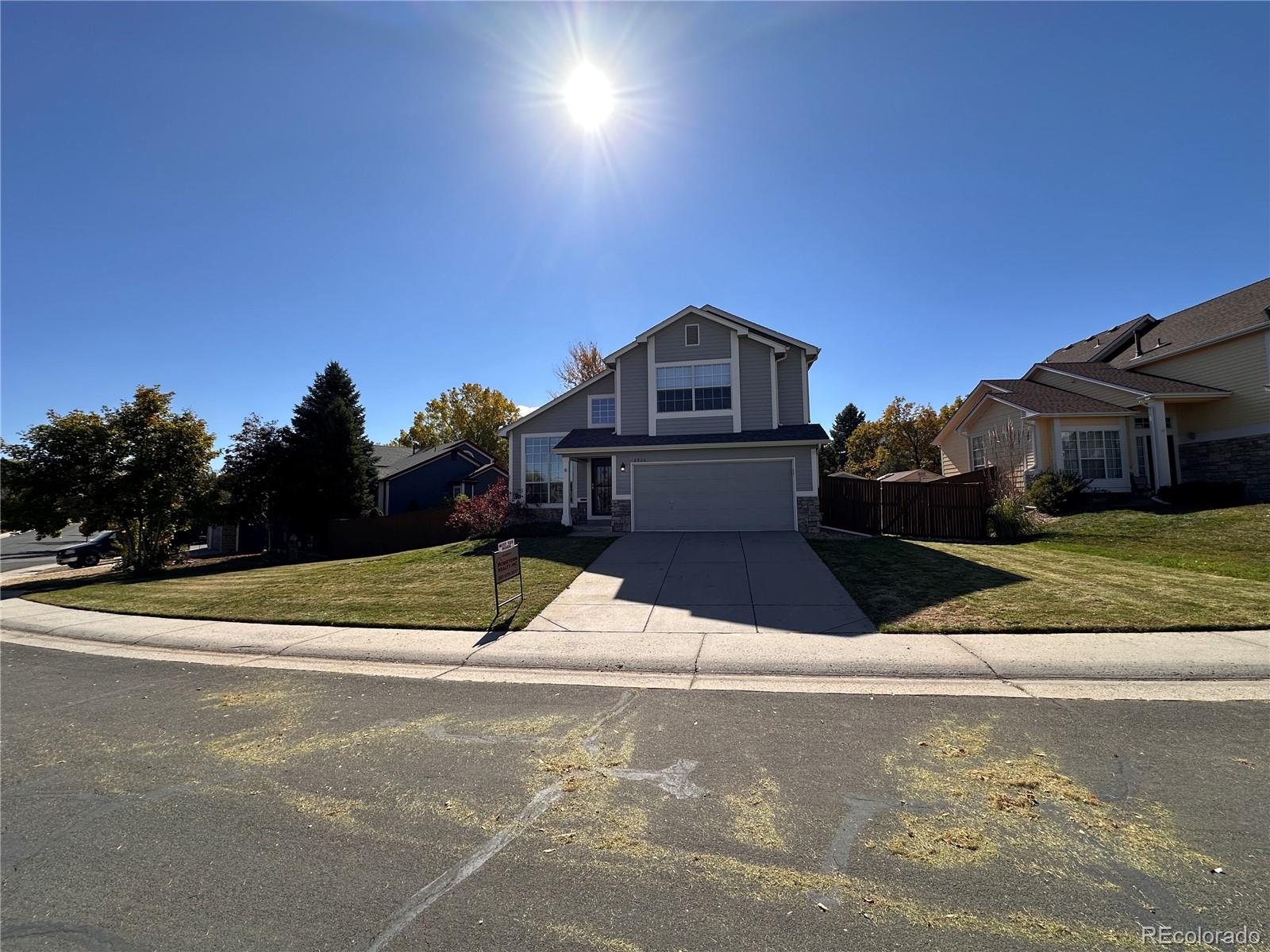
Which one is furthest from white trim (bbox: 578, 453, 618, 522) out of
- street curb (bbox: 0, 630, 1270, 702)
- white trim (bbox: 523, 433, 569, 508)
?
street curb (bbox: 0, 630, 1270, 702)

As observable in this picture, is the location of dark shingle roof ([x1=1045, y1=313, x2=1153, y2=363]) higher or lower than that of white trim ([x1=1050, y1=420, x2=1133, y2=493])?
higher

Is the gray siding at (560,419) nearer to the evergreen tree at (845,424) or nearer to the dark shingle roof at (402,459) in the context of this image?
the dark shingle roof at (402,459)

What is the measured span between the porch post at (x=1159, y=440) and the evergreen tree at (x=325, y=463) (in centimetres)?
3154

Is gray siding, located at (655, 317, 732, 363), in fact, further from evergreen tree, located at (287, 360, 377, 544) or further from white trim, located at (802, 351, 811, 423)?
evergreen tree, located at (287, 360, 377, 544)

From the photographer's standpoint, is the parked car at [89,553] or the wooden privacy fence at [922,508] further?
the parked car at [89,553]

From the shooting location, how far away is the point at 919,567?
11359 millimetres

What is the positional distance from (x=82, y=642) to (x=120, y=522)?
12.7m

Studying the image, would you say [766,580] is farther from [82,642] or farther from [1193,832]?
[82,642]

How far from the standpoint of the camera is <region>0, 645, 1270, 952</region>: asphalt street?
261cm

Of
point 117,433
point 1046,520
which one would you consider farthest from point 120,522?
point 1046,520

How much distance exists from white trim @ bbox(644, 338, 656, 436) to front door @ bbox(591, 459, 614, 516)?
2423 mm

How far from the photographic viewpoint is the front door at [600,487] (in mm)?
19891

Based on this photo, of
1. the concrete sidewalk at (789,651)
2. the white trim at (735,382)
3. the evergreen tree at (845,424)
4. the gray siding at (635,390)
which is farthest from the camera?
the evergreen tree at (845,424)

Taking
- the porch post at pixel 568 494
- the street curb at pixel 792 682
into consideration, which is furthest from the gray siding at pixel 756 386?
the street curb at pixel 792 682
